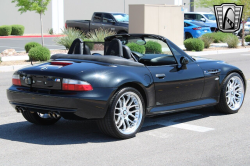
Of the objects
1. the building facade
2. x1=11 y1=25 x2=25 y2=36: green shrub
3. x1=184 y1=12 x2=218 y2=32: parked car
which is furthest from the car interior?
the building facade

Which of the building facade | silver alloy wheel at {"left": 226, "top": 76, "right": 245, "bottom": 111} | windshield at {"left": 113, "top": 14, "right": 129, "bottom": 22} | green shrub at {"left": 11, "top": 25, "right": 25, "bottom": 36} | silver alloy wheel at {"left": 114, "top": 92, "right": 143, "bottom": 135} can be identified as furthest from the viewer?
the building facade

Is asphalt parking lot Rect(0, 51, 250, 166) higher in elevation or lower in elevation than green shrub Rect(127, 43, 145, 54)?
lower

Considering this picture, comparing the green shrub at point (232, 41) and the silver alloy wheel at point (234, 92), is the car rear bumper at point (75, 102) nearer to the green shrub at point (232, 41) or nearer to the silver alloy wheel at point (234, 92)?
the silver alloy wheel at point (234, 92)

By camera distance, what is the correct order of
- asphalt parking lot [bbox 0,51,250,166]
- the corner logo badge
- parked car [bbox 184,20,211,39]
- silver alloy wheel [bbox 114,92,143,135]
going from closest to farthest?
asphalt parking lot [bbox 0,51,250,166]
silver alloy wheel [bbox 114,92,143,135]
parked car [bbox 184,20,211,39]
the corner logo badge

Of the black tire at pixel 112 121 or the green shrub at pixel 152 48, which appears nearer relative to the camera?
the black tire at pixel 112 121

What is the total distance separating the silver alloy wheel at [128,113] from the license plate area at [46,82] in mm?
815

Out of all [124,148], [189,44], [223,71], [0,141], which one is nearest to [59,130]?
[0,141]

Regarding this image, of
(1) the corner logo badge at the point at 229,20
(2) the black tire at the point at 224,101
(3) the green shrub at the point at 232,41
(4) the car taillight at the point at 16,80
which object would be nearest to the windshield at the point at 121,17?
(3) the green shrub at the point at 232,41

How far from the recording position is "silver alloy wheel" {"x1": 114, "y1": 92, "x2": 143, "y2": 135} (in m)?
5.82

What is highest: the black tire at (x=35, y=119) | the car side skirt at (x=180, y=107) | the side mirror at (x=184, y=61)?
the side mirror at (x=184, y=61)

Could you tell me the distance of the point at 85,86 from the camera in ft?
18.1

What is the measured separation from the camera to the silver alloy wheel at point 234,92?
24.5 feet

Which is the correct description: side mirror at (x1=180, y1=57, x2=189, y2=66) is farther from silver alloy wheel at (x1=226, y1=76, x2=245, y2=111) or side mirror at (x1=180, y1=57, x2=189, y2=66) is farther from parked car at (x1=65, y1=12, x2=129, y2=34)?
parked car at (x1=65, y1=12, x2=129, y2=34)

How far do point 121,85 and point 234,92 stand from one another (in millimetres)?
2614
